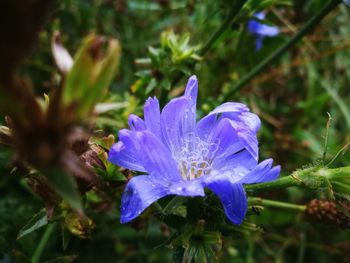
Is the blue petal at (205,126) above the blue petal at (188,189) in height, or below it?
below

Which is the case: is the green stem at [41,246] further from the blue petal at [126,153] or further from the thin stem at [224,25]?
the thin stem at [224,25]

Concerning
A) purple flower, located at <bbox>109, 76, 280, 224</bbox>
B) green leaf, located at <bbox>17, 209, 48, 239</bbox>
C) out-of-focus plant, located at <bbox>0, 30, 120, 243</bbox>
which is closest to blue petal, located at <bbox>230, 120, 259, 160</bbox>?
purple flower, located at <bbox>109, 76, 280, 224</bbox>

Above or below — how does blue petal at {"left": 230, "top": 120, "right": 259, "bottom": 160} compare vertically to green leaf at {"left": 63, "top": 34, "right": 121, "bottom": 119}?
below

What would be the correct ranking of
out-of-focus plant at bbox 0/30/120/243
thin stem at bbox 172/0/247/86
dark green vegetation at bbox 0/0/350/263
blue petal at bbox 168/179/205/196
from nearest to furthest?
out-of-focus plant at bbox 0/30/120/243, blue petal at bbox 168/179/205/196, dark green vegetation at bbox 0/0/350/263, thin stem at bbox 172/0/247/86

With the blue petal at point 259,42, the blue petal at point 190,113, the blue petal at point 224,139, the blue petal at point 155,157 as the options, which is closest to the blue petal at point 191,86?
the blue petal at point 190,113

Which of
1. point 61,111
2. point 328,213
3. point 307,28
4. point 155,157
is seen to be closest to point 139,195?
point 155,157

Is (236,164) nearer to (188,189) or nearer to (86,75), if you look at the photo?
(188,189)

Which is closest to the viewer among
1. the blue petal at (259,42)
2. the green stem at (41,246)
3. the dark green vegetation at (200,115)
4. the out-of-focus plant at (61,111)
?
the out-of-focus plant at (61,111)

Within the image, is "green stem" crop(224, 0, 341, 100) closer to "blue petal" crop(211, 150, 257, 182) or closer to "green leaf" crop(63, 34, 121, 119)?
"blue petal" crop(211, 150, 257, 182)

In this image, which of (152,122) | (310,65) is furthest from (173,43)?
(310,65)
